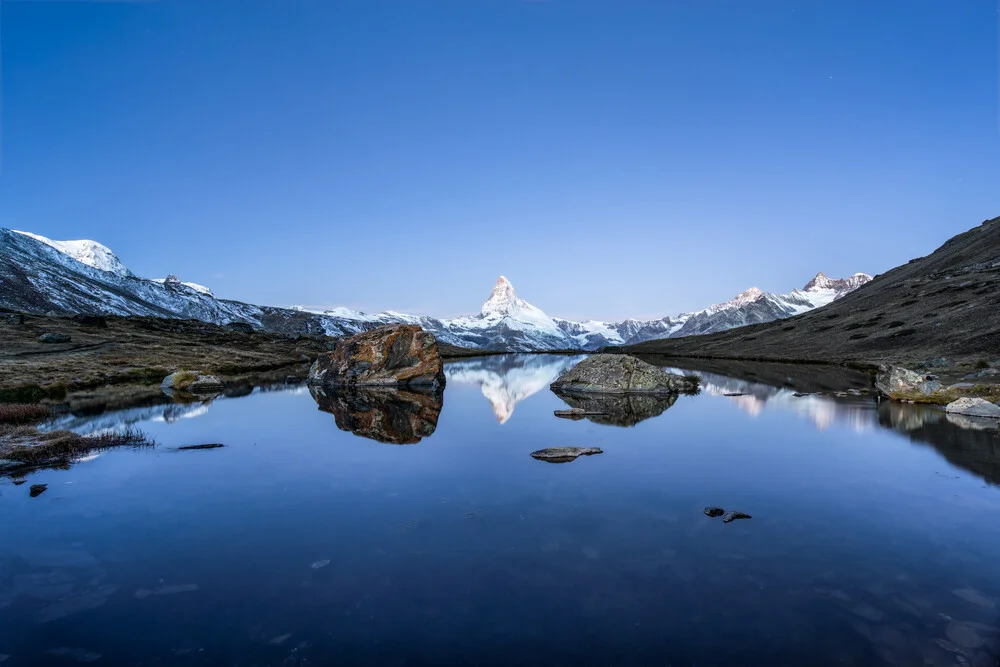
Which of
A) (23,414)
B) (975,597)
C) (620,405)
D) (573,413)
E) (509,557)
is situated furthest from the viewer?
(620,405)

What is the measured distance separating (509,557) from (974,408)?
124 feet

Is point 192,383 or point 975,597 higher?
point 192,383

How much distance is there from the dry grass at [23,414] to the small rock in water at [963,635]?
45235 mm

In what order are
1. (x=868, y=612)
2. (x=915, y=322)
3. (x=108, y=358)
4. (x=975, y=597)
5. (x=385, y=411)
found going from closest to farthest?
1. (x=868, y=612)
2. (x=975, y=597)
3. (x=385, y=411)
4. (x=108, y=358)
5. (x=915, y=322)

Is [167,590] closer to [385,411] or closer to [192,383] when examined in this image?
[385,411]

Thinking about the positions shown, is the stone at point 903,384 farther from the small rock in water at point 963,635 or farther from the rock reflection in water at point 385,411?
the small rock in water at point 963,635

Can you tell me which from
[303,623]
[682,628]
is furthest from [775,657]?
[303,623]

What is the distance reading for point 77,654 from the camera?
31.9 feet

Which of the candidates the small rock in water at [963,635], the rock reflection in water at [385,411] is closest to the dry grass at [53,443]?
the rock reflection in water at [385,411]

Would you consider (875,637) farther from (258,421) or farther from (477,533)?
(258,421)

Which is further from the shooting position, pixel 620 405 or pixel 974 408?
pixel 620 405

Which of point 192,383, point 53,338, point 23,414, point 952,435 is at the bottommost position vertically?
point 952,435

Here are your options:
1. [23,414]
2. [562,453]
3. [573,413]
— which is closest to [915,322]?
[573,413]

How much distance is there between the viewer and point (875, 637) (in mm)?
10000
